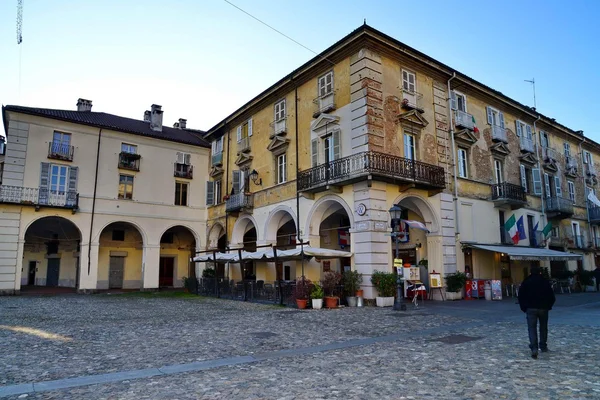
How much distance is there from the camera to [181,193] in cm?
Answer: 2962

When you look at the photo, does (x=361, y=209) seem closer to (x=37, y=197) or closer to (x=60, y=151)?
(x=37, y=197)

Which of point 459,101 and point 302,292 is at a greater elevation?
point 459,101

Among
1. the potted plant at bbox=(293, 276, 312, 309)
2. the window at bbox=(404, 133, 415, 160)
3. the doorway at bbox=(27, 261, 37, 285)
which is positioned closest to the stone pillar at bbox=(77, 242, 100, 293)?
the doorway at bbox=(27, 261, 37, 285)

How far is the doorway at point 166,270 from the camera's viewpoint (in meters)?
31.4

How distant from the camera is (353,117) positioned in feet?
59.1

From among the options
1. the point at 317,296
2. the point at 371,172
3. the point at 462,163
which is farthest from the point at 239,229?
the point at 462,163

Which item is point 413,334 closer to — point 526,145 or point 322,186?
point 322,186

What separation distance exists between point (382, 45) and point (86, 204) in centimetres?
1971

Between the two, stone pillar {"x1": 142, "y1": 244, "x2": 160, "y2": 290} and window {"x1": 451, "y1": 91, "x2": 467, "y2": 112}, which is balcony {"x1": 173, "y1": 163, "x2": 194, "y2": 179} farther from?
window {"x1": 451, "y1": 91, "x2": 467, "y2": 112}

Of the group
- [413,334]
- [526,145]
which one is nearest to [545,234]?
[526,145]

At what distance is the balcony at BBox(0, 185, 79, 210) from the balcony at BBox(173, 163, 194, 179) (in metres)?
6.63

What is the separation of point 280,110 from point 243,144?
4311mm

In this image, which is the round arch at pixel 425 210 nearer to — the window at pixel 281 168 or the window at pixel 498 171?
the window at pixel 281 168

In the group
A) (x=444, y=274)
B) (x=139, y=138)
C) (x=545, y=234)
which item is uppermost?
(x=139, y=138)
